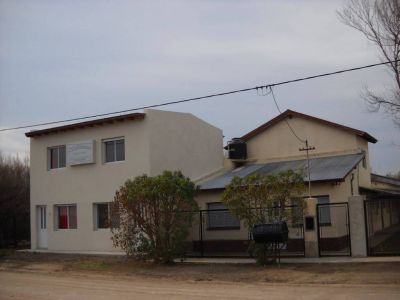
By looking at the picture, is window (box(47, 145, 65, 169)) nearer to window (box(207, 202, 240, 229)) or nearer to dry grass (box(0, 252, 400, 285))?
dry grass (box(0, 252, 400, 285))

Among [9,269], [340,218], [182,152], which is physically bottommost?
[9,269]

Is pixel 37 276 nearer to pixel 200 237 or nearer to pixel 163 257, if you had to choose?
pixel 163 257

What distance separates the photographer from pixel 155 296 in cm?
1286

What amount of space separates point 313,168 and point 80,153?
1090cm

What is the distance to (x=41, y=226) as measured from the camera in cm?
2877

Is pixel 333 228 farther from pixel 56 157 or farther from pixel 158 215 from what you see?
pixel 56 157

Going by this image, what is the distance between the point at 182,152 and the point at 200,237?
4637mm

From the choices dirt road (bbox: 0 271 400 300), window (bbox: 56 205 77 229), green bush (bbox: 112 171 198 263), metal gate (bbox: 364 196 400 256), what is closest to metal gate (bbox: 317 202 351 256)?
metal gate (bbox: 364 196 400 256)

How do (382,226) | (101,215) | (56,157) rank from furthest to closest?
(382,226), (56,157), (101,215)

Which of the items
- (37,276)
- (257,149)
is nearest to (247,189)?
(37,276)

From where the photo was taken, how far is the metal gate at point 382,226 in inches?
762

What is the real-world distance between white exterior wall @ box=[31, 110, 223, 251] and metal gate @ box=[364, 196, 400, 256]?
7999 mm

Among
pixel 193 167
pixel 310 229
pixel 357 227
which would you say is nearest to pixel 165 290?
pixel 310 229

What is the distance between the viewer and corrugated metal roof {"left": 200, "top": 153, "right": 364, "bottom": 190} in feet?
71.7
